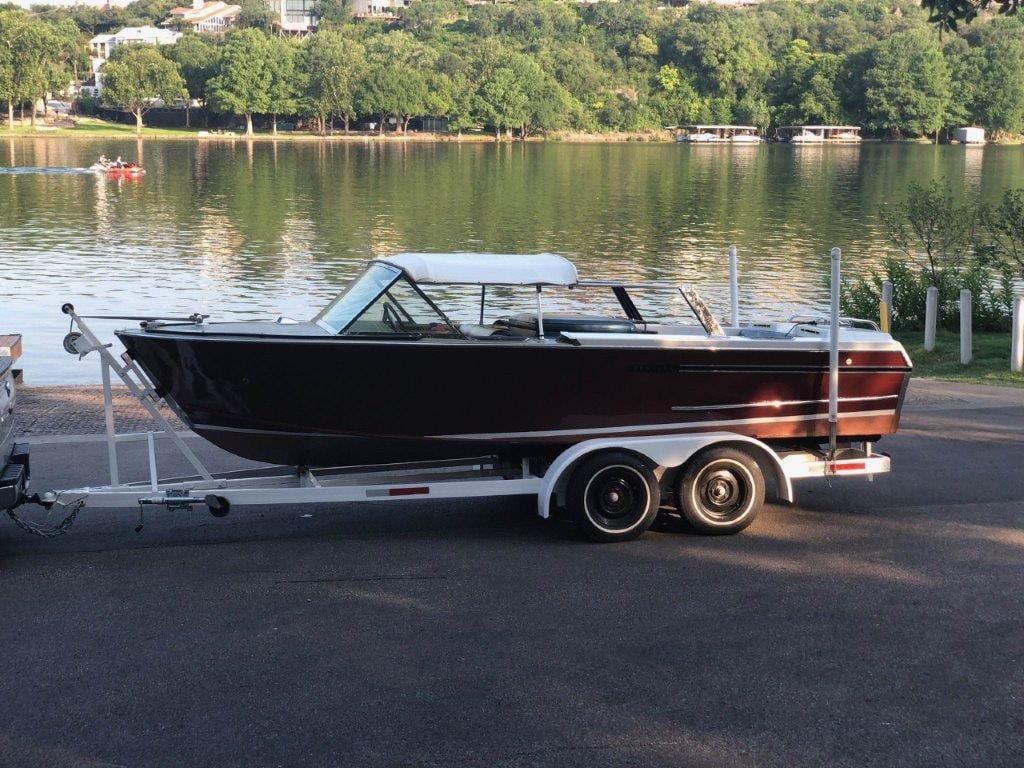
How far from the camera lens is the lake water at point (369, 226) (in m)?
29.9

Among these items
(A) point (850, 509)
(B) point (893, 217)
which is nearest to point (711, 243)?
(B) point (893, 217)

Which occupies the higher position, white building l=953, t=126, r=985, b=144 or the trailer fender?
white building l=953, t=126, r=985, b=144

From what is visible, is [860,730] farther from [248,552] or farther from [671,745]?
[248,552]

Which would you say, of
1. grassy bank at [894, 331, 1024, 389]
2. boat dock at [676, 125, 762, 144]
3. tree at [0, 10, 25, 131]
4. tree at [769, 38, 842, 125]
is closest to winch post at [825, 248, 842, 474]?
grassy bank at [894, 331, 1024, 389]

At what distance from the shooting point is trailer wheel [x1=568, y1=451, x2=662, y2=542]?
856cm

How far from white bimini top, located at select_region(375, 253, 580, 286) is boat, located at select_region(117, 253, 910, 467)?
2 centimetres

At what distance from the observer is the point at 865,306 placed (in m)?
21.1

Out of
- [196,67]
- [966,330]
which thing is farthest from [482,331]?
[196,67]

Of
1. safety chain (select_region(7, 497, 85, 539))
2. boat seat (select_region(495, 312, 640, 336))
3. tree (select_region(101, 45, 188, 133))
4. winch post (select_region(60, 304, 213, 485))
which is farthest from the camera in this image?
tree (select_region(101, 45, 188, 133))

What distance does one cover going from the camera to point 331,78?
156875 millimetres

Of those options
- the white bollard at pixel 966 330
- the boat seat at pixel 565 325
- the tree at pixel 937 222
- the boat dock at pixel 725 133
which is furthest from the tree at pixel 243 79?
the boat seat at pixel 565 325

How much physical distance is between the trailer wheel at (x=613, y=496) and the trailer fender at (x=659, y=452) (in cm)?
8

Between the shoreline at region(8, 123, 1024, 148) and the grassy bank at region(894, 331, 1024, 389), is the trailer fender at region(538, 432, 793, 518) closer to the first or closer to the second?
the grassy bank at region(894, 331, 1024, 389)

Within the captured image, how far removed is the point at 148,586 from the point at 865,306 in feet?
51.8
